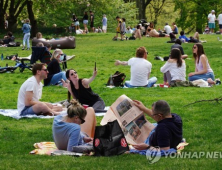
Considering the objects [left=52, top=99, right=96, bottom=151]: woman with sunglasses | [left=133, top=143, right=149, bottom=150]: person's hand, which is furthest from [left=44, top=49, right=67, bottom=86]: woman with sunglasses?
[left=133, top=143, right=149, bottom=150]: person's hand

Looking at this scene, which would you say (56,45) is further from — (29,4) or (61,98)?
(61,98)

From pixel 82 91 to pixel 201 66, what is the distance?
17.6ft

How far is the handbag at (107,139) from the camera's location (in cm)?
806

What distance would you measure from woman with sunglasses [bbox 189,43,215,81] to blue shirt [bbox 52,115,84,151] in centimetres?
833

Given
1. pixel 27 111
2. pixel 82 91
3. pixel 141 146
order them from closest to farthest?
pixel 141 146 → pixel 27 111 → pixel 82 91

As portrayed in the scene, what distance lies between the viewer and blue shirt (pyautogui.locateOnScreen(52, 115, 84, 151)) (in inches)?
330

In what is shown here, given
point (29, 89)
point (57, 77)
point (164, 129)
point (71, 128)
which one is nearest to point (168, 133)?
point (164, 129)

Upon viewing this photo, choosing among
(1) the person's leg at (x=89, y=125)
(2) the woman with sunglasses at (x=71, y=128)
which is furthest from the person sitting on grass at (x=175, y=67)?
(2) the woman with sunglasses at (x=71, y=128)

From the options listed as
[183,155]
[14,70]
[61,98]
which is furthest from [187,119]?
[14,70]

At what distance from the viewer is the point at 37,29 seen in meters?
41.7

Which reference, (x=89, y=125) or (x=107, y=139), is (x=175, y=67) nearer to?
(x=89, y=125)

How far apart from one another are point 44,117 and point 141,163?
4.48m

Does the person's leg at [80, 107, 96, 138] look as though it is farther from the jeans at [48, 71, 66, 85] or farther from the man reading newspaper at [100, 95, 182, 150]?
the jeans at [48, 71, 66, 85]

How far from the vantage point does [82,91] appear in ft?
39.8
